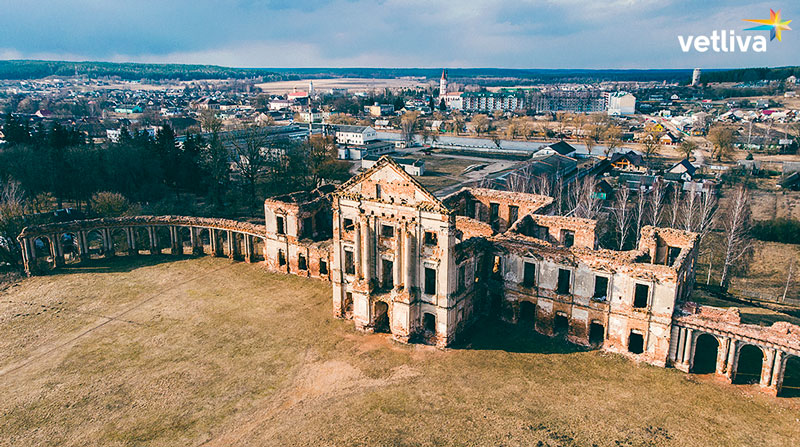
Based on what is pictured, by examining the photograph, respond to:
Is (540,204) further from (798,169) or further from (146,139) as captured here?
(798,169)

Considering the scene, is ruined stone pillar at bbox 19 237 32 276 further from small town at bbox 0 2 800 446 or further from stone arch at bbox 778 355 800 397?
stone arch at bbox 778 355 800 397

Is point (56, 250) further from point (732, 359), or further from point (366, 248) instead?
point (732, 359)

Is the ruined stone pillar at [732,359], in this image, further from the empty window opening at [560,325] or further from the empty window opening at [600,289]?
the empty window opening at [560,325]

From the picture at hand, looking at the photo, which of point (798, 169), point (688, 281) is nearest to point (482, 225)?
point (688, 281)

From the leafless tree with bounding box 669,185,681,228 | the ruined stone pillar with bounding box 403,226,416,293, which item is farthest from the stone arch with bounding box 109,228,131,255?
the leafless tree with bounding box 669,185,681,228

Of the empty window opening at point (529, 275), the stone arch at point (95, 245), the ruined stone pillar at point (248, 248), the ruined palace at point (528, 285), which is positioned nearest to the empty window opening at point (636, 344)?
the ruined palace at point (528, 285)
